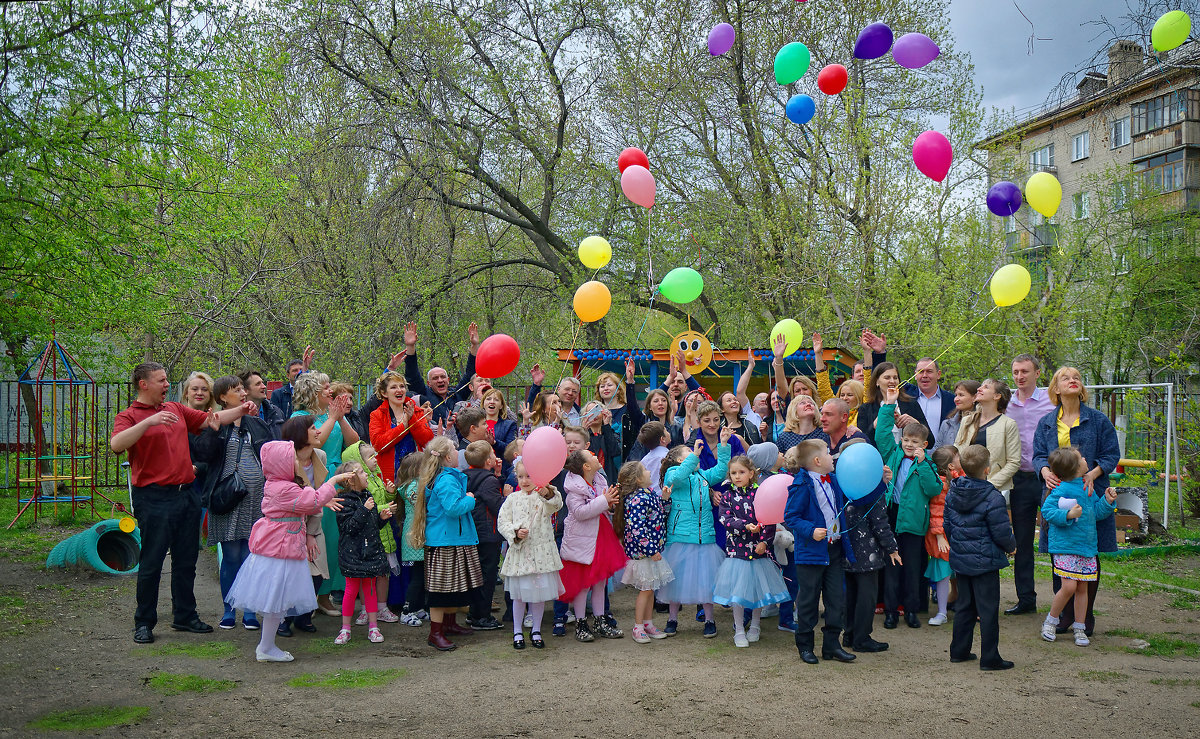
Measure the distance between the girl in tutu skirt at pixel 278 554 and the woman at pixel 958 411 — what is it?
4.56 m

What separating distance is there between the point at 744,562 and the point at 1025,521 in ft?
7.60

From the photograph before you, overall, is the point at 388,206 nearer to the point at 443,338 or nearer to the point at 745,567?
the point at 443,338

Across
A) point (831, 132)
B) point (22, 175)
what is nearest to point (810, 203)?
point (831, 132)

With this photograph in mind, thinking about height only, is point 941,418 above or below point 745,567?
above

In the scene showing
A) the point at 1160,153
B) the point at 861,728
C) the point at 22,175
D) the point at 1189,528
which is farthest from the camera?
the point at 1160,153

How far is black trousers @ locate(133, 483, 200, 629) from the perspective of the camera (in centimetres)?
543

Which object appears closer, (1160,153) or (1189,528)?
(1189,528)

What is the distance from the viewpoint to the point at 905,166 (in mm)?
13062

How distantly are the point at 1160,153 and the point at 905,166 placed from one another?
563 inches

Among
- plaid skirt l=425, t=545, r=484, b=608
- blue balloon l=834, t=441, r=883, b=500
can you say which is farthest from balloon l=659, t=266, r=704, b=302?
plaid skirt l=425, t=545, r=484, b=608

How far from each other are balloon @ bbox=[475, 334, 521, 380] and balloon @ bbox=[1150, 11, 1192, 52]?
19.5ft

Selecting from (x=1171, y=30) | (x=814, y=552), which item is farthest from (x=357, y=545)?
(x=1171, y=30)

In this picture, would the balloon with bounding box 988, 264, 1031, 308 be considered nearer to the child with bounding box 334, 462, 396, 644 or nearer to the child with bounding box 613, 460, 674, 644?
the child with bounding box 613, 460, 674, 644

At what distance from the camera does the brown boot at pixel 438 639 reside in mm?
5352
